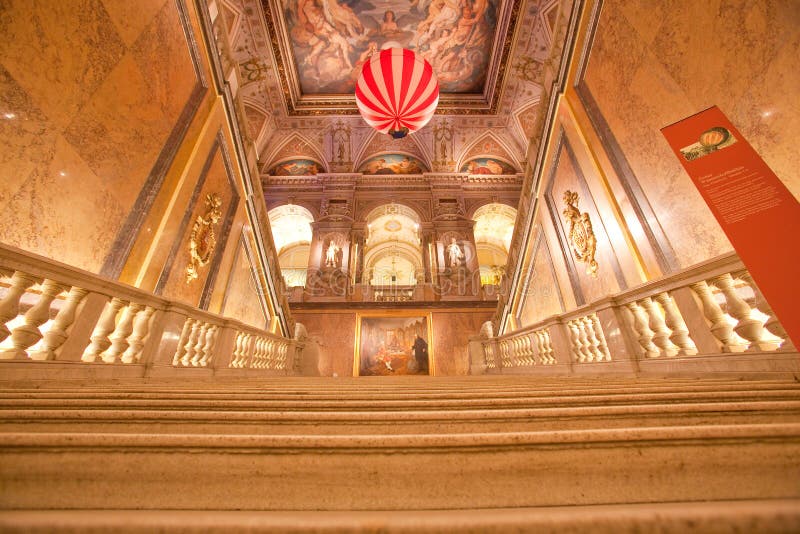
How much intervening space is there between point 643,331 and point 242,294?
5.70 metres

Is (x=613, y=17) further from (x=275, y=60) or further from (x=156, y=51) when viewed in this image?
(x=275, y=60)

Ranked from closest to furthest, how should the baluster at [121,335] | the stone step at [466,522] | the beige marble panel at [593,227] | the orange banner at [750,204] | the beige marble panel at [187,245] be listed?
the stone step at [466,522]
the orange banner at [750,204]
the baluster at [121,335]
the beige marble panel at [187,245]
the beige marble panel at [593,227]

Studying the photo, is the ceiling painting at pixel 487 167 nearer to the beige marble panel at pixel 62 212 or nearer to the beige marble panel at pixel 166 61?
the beige marble panel at pixel 166 61

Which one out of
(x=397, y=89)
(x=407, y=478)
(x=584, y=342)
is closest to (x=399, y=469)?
(x=407, y=478)

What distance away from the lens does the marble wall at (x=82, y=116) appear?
8.36ft

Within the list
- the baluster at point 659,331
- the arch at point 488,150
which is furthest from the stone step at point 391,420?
the arch at point 488,150

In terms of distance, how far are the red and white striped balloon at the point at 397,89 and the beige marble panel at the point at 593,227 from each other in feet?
11.8

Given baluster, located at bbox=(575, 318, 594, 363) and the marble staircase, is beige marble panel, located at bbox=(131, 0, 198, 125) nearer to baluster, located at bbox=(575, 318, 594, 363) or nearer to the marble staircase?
the marble staircase

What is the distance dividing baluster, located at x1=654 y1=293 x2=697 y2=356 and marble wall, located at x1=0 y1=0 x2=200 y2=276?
516cm

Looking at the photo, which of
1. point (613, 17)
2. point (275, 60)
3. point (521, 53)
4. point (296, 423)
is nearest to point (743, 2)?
point (613, 17)

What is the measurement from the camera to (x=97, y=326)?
2.50 meters

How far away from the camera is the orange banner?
1.61 meters

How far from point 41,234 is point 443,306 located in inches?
364

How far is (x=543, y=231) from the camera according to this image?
18.6ft
